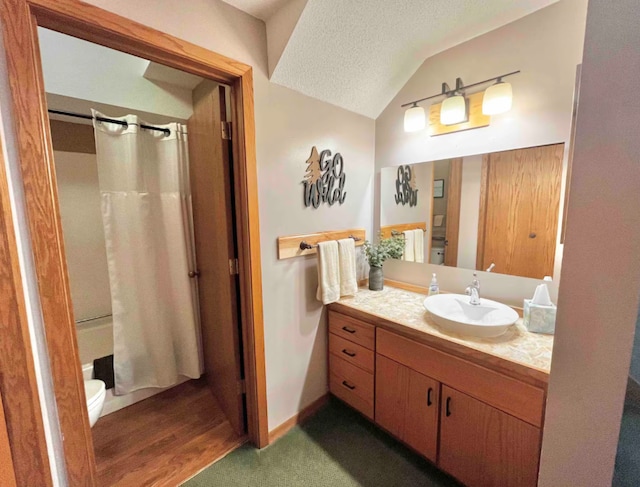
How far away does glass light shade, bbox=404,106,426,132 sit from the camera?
1777 mm

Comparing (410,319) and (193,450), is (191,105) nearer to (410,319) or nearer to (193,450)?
(410,319)

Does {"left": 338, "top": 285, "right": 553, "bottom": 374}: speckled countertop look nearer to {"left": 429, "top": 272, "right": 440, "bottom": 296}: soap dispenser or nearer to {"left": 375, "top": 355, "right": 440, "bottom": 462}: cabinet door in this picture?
{"left": 429, "top": 272, "right": 440, "bottom": 296}: soap dispenser

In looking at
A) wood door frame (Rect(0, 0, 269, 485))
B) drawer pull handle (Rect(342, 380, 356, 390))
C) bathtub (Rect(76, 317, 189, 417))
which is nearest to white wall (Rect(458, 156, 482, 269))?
drawer pull handle (Rect(342, 380, 356, 390))

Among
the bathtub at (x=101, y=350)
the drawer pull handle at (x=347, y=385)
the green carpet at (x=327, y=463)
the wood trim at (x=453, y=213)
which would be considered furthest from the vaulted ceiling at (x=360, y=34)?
the bathtub at (x=101, y=350)

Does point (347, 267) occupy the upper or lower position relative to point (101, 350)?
upper

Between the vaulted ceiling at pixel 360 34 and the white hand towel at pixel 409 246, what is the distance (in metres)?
1.03

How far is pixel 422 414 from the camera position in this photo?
4.66 feet

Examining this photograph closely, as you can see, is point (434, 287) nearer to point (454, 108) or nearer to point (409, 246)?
point (409, 246)

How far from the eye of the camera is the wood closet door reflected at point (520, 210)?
4.66 ft

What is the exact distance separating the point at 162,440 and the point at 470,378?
185 cm

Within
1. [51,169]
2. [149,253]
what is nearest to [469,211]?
[51,169]

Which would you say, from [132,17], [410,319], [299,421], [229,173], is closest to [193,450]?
[299,421]

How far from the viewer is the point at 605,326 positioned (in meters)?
0.47

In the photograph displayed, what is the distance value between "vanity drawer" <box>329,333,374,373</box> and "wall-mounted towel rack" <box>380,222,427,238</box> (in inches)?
33.6
